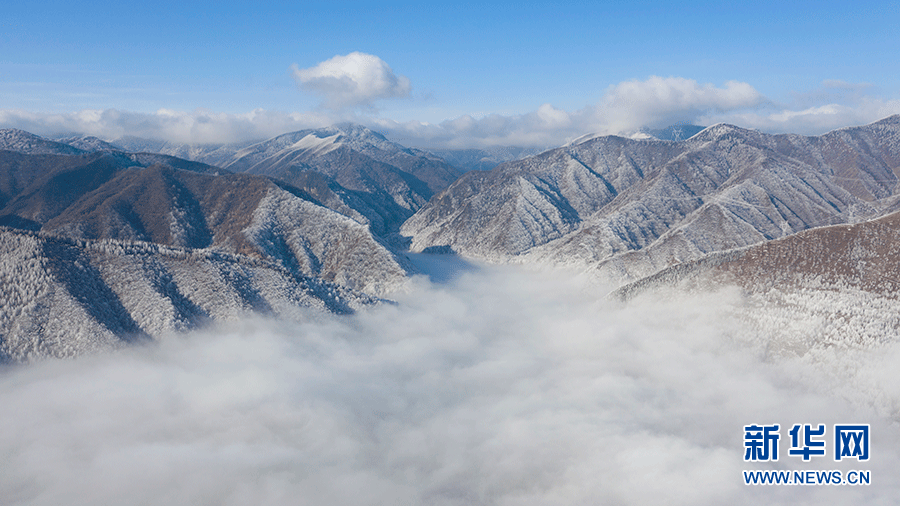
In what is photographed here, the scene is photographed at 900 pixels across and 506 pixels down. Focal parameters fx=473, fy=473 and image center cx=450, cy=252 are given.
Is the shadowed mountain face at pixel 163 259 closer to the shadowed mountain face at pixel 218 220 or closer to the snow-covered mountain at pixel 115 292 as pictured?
the snow-covered mountain at pixel 115 292

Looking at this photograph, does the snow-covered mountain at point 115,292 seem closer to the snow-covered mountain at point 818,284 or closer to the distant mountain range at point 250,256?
the distant mountain range at point 250,256

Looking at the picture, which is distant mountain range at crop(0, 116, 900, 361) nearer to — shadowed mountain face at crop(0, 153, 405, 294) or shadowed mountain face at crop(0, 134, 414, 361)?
shadowed mountain face at crop(0, 134, 414, 361)

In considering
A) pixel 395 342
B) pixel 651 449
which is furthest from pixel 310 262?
pixel 651 449

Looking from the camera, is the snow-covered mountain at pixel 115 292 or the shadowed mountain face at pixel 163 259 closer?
the snow-covered mountain at pixel 115 292

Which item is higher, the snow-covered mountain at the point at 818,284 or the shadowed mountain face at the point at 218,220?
the shadowed mountain face at the point at 218,220

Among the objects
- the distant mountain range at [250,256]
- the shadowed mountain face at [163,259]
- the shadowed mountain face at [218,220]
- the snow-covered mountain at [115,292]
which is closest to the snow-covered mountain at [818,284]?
the distant mountain range at [250,256]

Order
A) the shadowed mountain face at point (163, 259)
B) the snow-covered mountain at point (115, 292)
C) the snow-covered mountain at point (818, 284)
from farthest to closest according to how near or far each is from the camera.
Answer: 1. the snow-covered mountain at point (818, 284)
2. the shadowed mountain face at point (163, 259)
3. the snow-covered mountain at point (115, 292)

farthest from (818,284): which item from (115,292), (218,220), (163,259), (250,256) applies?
(218,220)

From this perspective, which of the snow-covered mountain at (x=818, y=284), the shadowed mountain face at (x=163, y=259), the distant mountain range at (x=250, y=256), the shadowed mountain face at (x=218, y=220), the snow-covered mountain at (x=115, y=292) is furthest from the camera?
the shadowed mountain face at (x=218, y=220)

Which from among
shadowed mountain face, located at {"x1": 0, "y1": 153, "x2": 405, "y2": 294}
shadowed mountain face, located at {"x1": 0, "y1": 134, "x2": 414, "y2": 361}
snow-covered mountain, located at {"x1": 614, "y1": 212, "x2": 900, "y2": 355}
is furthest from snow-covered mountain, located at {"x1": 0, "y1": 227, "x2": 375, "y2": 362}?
snow-covered mountain, located at {"x1": 614, "y1": 212, "x2": 900, "y2": 355}

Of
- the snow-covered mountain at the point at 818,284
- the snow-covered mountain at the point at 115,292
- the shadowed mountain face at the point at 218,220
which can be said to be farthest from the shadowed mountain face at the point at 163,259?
the snow-covered mountain at the point at 818,284

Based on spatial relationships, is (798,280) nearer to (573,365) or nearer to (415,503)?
(573,365)

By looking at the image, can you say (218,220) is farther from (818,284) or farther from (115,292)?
(818,284)
